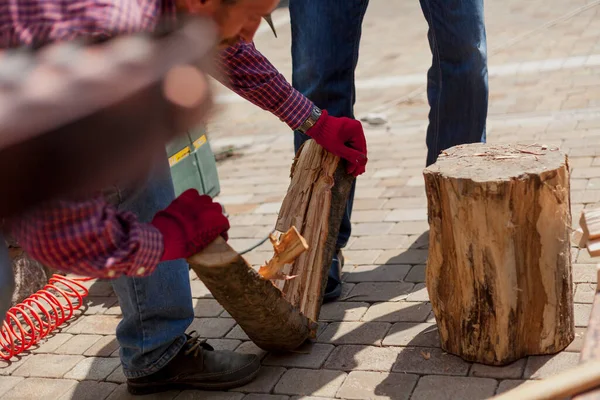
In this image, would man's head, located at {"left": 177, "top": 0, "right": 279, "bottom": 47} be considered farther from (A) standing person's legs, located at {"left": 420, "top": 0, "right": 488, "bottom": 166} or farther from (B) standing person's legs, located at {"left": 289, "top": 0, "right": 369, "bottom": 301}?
(A) standing person's legs, located at {"left": 420, "top": 0, "right": 488, "bottom": 166}

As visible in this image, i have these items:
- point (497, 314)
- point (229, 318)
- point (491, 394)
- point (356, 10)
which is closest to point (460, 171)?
point (497, 314)

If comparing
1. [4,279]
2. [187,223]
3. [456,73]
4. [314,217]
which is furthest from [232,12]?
[456,73]

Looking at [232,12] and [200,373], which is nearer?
[232,12]

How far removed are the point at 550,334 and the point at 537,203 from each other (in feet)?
1.59

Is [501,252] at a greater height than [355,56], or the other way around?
[355,56]

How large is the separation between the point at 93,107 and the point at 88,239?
1.62ft

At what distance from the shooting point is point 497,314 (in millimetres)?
2574

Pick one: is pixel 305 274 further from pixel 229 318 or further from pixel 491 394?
pixel 491 394

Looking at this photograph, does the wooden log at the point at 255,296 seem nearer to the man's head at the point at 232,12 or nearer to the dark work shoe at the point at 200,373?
the dark work shoe at the point at 200,373

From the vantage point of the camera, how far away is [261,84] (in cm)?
273

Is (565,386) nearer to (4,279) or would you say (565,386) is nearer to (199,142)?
(4,279)

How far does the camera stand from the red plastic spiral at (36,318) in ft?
10.7

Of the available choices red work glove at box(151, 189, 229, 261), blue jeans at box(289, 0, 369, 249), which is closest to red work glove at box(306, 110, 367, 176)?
blue jeans at box(289, 0, 369, 249)

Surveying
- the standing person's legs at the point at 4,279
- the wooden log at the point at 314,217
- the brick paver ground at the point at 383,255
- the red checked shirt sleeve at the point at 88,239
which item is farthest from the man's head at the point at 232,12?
the wooden log at the point at 314,217
